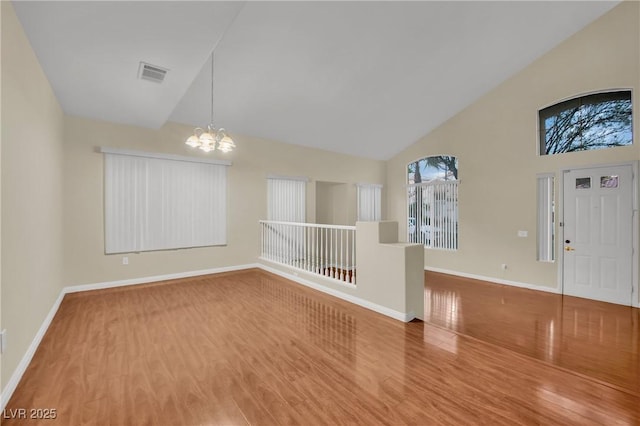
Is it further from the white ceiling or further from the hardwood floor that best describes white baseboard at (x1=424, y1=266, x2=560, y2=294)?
the white ceiling

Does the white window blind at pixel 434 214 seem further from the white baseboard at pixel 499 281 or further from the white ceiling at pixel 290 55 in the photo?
the white ceiling at pixel 290 55

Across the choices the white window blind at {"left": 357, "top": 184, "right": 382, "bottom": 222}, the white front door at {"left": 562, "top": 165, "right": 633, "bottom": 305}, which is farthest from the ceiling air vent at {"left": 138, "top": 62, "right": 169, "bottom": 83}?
the white front door at {"left": 562, "top": 165, "right": 633, "bottom": 305}

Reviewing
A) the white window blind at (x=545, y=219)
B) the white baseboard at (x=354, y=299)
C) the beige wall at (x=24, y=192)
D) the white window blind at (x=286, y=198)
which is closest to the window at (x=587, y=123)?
the white window blind at (x=545, y=219)

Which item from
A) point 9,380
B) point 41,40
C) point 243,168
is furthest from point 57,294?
point 243,168

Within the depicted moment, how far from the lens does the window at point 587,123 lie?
164 inches

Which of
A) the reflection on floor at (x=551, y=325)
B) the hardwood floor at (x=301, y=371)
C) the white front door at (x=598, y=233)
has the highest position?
the white front door at (x=598, y=233)

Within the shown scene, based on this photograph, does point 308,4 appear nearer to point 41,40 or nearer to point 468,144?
point 41,40

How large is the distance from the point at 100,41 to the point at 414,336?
4.13 m

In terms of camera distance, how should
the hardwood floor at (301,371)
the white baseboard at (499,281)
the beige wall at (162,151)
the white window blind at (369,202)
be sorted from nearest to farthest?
1. the hardwood floor at (301,371)
2. the beige wall at (162,151)
3. the white baseboard at (499,281)
4. the white window blind at (369,202)

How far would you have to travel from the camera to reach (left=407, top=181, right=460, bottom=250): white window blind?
621cm

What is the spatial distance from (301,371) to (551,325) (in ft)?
10.2

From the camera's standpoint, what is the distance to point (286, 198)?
6.44 metres

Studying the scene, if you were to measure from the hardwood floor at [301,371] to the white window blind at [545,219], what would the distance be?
1867mm

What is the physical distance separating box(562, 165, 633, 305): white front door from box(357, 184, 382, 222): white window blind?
400 cm
